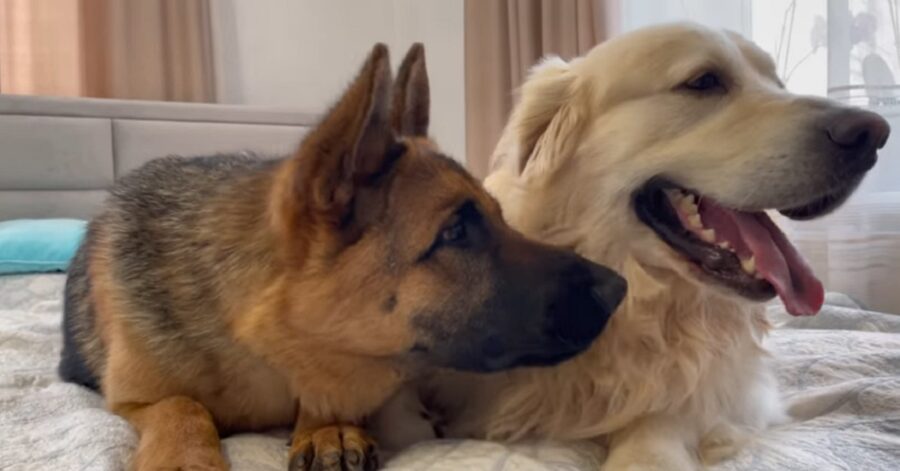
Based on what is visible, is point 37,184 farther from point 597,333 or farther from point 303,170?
point 597,333

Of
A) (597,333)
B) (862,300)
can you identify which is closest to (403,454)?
(597,333)

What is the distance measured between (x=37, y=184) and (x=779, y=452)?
3.10 meters

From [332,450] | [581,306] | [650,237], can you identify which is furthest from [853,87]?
[332,450]

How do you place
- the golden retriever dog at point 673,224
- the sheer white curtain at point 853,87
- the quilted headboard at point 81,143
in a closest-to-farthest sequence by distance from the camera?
the golden retriever dog at point 673,224 < the sheer white curtain at point 853,87 < the quilted headboard at point 81,143

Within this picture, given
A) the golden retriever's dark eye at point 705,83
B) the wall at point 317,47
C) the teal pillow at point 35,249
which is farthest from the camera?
the wall at point 317,47

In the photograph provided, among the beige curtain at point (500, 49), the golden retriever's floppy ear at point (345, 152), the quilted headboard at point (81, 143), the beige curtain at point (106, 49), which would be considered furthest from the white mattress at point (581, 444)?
the beige curtain at point (106, 49)

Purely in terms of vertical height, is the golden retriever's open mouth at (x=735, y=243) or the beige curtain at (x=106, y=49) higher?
the beige curtain at (x=106, y=49)

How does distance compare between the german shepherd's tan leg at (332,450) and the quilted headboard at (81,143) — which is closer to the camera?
the german shepherd's tan leg at (332,450)

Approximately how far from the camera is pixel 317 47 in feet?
14.3

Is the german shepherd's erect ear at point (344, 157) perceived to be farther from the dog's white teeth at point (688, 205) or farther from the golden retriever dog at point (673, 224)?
the dog's white teeth at point (688, 205)

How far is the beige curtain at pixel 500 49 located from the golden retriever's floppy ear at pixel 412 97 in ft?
6.34

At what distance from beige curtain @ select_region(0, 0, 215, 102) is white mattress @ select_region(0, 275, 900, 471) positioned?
6.94 feet

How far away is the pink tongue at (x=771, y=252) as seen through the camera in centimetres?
117

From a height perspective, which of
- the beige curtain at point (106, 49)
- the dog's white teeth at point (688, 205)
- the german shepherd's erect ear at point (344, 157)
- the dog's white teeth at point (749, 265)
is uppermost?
the beige curtain at point (106, 49)
